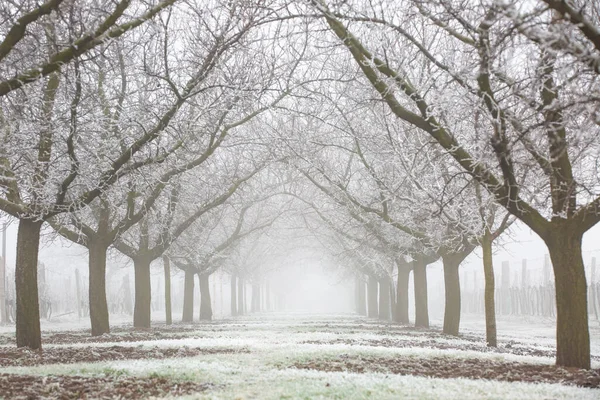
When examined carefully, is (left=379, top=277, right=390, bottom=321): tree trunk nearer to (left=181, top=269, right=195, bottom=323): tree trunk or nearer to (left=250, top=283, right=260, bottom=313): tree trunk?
(left=181, top=269, right=195, bottom=323): tree trunk

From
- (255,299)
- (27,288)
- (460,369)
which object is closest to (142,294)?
(27,288)

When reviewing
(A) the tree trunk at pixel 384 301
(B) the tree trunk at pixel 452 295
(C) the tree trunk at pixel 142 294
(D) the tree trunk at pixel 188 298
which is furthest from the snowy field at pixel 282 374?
(A) the tree trunk at pixel 384 301

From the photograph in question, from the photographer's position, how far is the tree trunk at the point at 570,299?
39.7 feet

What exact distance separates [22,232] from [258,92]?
25.0 feet

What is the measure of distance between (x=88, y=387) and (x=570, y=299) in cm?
963

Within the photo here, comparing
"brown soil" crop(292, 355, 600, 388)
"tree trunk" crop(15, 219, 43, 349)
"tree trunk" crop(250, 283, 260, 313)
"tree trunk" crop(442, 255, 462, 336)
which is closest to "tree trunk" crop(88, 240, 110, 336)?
"tree trunk" crop(15, 219, 43, 349)

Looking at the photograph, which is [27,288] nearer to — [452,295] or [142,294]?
[142,294]

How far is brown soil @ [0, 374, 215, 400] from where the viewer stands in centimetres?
902

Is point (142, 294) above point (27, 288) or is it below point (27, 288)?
below

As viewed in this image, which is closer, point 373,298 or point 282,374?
point 282,374

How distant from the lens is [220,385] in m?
10.4

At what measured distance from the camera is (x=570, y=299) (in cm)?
1217

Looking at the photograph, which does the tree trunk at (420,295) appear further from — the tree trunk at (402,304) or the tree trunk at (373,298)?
the tree trunk at (373,298)

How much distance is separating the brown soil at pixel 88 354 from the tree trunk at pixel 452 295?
11375mm
